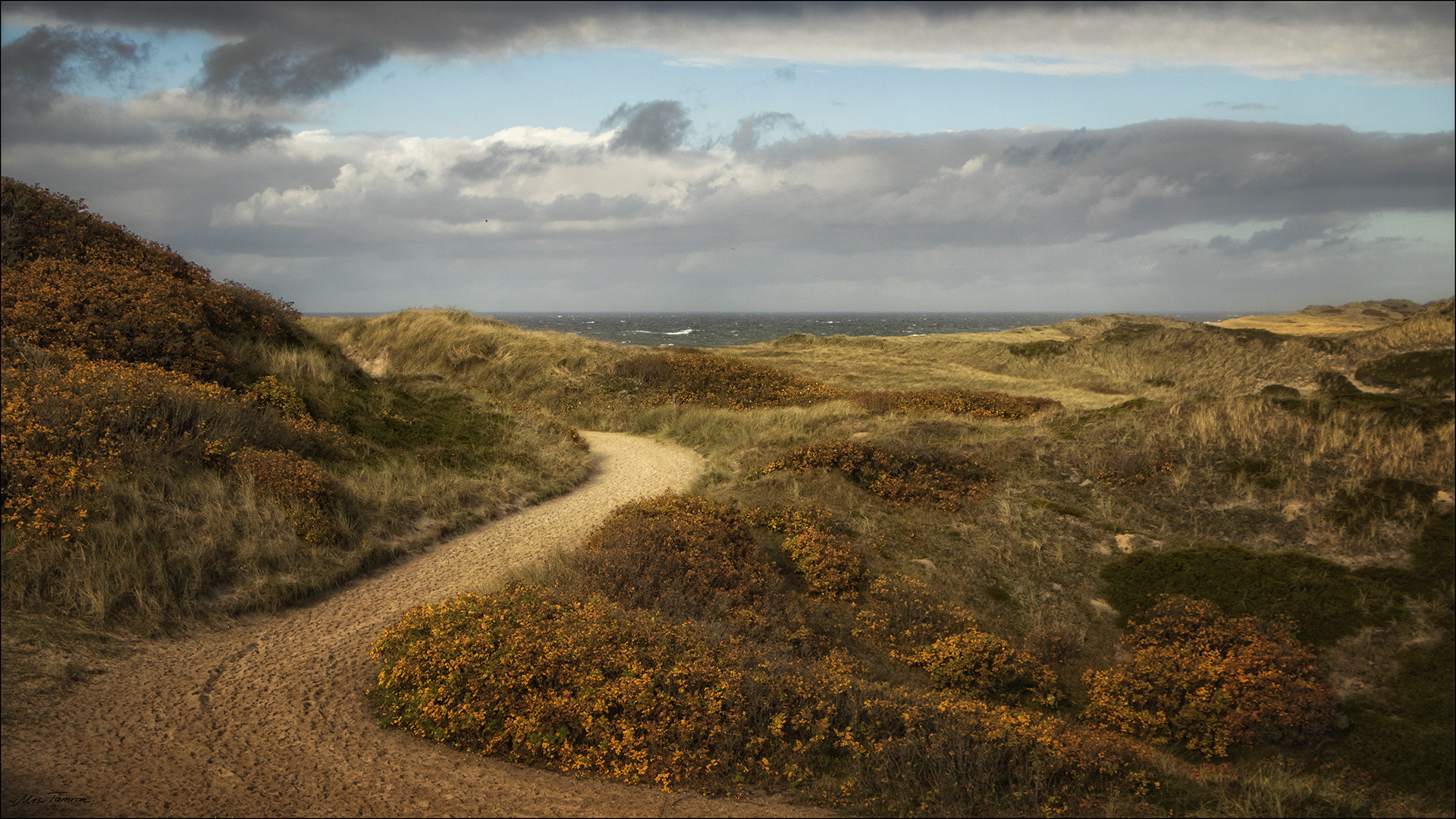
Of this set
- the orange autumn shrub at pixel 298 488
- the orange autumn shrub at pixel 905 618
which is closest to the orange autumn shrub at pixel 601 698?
the orange autumn shrub at pixel 905 618

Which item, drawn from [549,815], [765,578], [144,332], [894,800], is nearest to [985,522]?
[765,578]

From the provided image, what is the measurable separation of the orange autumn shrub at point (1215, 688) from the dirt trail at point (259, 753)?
4.10 meters

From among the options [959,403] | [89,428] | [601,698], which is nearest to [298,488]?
[89,428]

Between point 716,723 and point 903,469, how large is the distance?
8.63 meters

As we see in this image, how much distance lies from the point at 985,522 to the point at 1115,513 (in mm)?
1974

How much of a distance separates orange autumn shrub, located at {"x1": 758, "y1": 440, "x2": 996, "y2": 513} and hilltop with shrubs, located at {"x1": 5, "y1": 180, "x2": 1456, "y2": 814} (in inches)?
3.5

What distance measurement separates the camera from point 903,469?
13.9 m

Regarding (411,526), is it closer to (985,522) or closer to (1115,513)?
(985,522)

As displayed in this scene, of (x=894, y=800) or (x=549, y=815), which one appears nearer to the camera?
(x=549, y=815)

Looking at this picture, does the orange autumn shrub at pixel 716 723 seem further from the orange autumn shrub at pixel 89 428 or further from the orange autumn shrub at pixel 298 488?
the orange autumn shrub at pixel 89 428

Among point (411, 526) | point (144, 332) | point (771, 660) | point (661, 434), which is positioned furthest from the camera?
point (661, 434)

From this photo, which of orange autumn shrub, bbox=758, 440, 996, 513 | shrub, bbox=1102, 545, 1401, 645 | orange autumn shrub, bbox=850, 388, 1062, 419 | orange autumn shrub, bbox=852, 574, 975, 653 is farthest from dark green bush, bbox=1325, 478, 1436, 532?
orange autumn shrub, bbox=850, 388, 1062, 419

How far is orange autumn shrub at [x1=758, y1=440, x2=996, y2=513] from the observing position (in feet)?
42.4

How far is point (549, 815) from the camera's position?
5.12m
